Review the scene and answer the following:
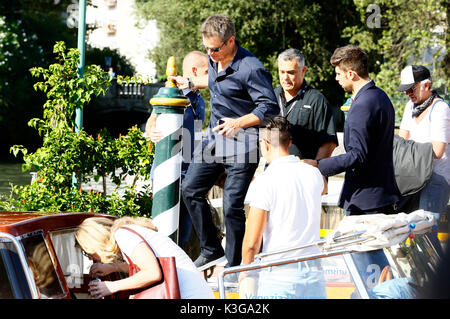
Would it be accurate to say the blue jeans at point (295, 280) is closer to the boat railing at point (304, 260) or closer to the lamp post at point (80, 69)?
the boat railing at point (304, 260)

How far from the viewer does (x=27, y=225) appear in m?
3.38

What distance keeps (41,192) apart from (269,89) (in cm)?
237

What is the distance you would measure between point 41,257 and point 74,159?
294cm

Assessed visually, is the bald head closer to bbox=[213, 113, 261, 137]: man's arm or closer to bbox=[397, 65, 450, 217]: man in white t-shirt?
bbox=[213, 113, 261, 137]: man's arm

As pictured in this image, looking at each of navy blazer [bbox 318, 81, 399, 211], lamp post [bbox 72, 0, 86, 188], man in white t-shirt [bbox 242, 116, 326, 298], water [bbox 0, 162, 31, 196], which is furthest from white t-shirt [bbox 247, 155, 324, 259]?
water [bbox 0, 162, 31, 196]

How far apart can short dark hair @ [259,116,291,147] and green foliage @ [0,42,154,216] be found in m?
2.51

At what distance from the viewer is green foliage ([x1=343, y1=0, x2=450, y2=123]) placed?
60.1 ft

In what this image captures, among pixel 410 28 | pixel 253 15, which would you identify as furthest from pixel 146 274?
pixel 253 15

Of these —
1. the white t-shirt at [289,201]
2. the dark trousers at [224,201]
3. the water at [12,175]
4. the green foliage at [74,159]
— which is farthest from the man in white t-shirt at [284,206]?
the water at [12,175]

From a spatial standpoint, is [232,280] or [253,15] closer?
[232,280]

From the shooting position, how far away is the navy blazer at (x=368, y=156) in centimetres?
436

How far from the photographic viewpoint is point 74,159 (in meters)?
6.24

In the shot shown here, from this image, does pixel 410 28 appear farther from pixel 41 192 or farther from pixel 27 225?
pixel 27 225

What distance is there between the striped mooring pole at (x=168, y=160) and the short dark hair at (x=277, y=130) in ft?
3.27
